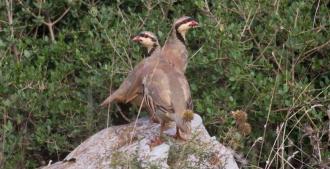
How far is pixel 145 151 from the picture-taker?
Result: 6.89 metres

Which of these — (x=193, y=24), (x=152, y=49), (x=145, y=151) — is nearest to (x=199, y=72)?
(x=193, y=24)

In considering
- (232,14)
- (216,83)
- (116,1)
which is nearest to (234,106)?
(216,83)

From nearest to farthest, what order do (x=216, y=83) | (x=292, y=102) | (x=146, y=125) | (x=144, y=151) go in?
1. (x=144, y=151)
2. (x=146, y=125)
3. (x=292, y=102)
4. (x=216, y=83)

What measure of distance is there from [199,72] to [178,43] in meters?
0.34

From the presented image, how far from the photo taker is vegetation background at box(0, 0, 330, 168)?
8.55 meters

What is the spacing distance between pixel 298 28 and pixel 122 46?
162 centimetres

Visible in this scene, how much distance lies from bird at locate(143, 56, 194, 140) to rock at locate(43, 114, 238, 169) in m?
0.16

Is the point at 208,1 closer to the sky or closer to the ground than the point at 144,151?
closer to the sky

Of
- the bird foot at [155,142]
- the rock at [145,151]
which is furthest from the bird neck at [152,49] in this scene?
the bird foot at [155,142]

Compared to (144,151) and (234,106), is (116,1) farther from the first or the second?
(144,151)

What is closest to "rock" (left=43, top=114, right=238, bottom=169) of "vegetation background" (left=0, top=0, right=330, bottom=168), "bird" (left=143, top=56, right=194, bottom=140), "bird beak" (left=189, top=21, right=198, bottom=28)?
"bird" (left=143, top=56, right=194, bottom=140)

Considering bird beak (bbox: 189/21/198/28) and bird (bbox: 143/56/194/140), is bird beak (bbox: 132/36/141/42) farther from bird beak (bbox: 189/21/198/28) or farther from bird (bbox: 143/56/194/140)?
bird (bbox: 143/56/194/140)

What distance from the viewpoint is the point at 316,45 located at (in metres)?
8.71

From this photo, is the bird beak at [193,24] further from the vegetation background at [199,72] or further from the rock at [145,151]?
the rock at [145,151]
